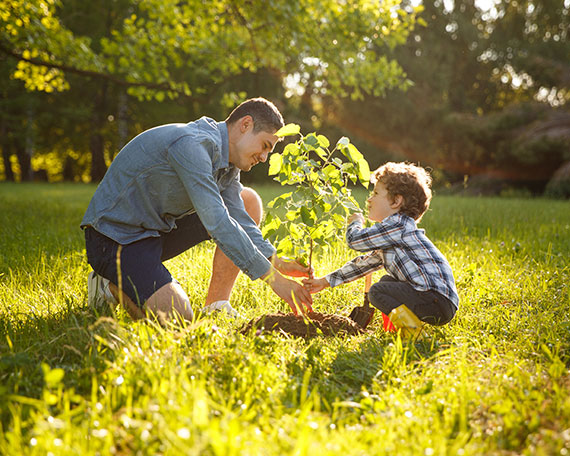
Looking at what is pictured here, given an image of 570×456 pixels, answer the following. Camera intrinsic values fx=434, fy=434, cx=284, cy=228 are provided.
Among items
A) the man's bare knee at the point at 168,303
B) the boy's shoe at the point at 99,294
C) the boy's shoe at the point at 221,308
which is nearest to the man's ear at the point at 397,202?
the boy's shoe at the point at 221,308

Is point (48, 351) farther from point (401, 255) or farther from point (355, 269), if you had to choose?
point (401, 255)

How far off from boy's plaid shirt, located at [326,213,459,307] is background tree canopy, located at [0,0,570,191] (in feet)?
17.0

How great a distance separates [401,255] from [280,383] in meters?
1.27

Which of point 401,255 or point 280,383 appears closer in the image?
point 280,383

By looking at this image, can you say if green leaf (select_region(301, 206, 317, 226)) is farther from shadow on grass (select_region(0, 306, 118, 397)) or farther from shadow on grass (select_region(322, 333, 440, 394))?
shadow on grass (select_region(0, 306, 118, 397))

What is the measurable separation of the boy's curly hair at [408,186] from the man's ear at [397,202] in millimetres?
15

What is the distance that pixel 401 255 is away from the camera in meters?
2.83

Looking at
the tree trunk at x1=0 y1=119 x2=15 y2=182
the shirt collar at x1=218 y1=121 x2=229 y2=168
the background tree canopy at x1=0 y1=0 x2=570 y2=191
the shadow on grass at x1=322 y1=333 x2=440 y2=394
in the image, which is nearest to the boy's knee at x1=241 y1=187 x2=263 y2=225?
the shirt collar at x1=218 y1=121 x2=229 y2=168

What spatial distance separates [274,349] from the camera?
7.75 ft

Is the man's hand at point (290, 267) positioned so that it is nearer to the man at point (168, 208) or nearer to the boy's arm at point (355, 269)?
the man at point (168, 208)

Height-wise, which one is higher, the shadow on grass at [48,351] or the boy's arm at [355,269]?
the boy's arm at [355,269]

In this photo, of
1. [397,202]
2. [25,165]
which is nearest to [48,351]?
[397,202]

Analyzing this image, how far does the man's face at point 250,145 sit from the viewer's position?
114 inches

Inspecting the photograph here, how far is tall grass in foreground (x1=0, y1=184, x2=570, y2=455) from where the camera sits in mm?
1503
